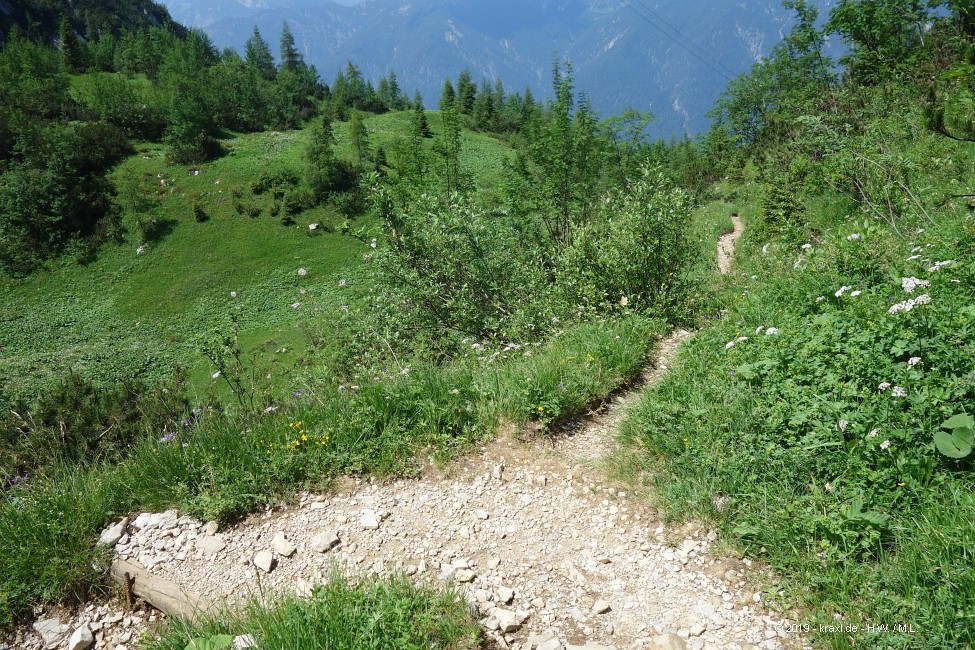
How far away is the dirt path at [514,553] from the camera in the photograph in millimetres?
2998

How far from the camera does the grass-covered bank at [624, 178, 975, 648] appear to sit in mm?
2580

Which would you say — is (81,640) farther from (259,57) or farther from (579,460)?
(259,57)

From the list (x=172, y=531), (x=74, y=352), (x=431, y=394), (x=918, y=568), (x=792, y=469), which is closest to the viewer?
(x=918, y=568)

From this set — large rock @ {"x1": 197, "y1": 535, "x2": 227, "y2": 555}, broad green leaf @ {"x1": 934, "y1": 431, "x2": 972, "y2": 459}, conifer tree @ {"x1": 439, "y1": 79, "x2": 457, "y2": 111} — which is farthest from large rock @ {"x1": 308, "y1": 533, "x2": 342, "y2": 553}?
conifer tree @ {"x1": 439, "y1": 79, "x2": 457, "y2": 111}

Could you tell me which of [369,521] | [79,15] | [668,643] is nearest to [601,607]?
[668,643]

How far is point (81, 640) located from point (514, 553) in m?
2.93

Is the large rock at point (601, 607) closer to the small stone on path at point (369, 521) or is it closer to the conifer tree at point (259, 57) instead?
the small stone on path at point (369, 521)

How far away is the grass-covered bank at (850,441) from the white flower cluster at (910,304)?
0.01 meters

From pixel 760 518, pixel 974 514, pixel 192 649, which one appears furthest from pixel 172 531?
pixel 974 514

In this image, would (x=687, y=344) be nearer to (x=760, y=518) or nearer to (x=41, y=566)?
(x=760, y=518)

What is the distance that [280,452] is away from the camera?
14.9ft

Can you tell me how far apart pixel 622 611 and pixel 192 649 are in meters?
2.41

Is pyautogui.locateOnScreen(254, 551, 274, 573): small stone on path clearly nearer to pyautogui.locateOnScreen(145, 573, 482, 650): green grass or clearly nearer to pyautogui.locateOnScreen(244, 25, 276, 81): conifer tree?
pyautogui.locateOnScreen(145, 573, 482, 650): green grass

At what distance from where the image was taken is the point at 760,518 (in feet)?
10.7
